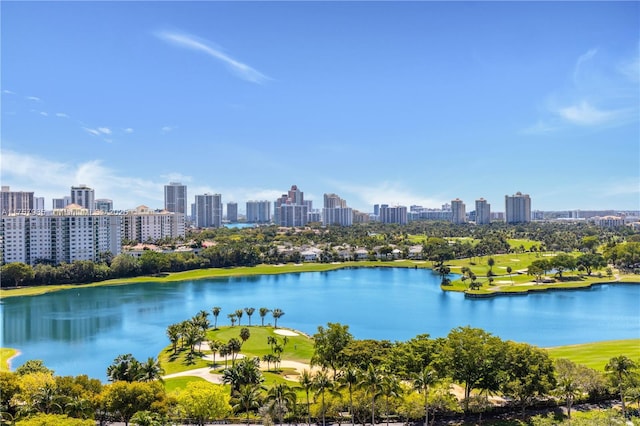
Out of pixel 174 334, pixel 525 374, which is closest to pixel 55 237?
pixel 174 334

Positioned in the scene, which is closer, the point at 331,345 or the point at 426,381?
the point at 426,381

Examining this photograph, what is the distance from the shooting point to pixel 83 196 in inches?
4673

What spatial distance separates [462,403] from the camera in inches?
850

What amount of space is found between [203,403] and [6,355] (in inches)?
1013

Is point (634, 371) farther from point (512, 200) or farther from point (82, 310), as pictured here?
point (512, 200)

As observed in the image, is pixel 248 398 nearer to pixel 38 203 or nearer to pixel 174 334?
pixel 174 334

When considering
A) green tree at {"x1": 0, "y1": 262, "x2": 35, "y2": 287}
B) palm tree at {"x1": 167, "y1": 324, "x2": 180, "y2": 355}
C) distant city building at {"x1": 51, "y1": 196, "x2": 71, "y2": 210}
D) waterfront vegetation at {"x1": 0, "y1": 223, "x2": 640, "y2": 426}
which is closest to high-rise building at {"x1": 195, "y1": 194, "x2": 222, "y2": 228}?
distant city building at {"x1": 51, "y1": 196, "x2": 71, "y2": 210}

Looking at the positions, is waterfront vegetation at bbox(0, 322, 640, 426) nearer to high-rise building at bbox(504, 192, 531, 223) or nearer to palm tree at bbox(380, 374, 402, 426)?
palm tree at bbox(380, 374, 402, 426)

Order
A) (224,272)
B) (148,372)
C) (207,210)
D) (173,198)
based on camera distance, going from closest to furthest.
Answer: (148,372) < (224,272) < (173,198) < (207,210)

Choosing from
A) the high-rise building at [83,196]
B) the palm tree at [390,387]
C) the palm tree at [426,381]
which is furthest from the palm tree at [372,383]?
the high-rise building at [83,196]

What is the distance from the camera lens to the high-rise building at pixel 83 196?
11719 centimetres

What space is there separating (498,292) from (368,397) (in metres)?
48.6

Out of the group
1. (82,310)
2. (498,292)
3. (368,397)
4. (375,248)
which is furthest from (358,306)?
(375,248)

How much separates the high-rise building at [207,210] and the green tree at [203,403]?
18014 cm
